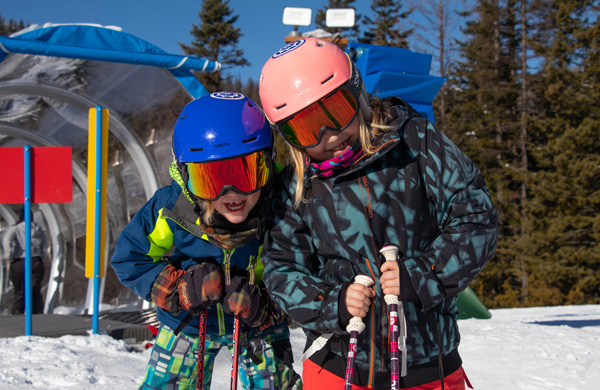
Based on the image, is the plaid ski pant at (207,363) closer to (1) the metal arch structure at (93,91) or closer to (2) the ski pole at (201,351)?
(2) the ski pole at (201,351)

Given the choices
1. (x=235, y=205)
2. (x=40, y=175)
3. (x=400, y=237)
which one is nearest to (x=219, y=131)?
(x=235, y=205)

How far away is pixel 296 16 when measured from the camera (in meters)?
6.99

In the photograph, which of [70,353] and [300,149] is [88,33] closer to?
[70,353]

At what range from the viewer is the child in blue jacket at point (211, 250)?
2.21 meters

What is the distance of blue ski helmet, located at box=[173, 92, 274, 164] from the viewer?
7.17ft

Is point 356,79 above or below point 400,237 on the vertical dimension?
above

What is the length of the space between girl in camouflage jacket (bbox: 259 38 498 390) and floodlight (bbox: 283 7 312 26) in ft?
17.0

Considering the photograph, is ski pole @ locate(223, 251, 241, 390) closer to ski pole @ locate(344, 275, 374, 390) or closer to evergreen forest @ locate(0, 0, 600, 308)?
ski pole @ locate(344, 275, 374, 390)

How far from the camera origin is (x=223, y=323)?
248cm

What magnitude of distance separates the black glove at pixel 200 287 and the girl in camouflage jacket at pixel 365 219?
1.24 feet

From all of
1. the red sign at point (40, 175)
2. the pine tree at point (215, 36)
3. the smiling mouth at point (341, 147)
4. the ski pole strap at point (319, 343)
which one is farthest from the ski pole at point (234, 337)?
the pine tree at point (215, 36)

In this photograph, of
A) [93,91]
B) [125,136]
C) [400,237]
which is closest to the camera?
[400,237]

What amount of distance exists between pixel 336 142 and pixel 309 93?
0.68 ft

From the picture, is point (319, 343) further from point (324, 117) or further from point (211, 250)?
point (324, 117)
